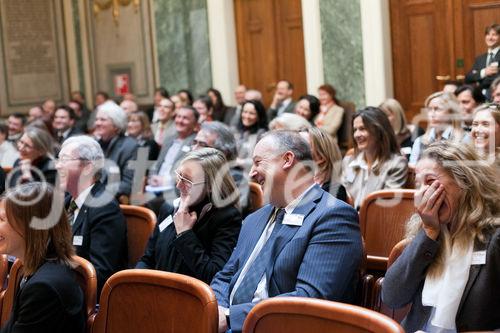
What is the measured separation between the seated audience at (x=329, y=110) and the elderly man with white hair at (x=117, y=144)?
2.37m

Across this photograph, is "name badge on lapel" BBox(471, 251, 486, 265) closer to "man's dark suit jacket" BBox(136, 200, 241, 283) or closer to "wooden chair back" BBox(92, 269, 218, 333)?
"wooden chair back" BBox(92, 269, 218, 333)

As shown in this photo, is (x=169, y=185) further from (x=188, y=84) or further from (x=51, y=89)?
(x=51, y=89)

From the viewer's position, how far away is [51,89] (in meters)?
11.5

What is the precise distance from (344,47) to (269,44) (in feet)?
5.48

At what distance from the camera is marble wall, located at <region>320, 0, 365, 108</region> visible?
8.18m

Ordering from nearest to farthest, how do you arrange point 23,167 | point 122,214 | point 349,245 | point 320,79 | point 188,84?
point 349,245, point 122,214, point 23,167, point 320,79, point 188,84

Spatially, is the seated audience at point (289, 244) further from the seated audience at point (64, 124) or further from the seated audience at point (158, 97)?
the seated audience at point (158, 97)

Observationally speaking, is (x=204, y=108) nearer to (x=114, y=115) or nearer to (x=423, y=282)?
(x=114, y=115)

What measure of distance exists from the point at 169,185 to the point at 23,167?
1096 millimetres

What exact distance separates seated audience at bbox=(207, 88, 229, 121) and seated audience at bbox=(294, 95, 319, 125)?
4.93 feet

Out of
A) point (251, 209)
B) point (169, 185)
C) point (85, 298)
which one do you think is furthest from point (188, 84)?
point (85, 298)

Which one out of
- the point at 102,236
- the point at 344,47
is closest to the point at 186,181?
the point at 102,236

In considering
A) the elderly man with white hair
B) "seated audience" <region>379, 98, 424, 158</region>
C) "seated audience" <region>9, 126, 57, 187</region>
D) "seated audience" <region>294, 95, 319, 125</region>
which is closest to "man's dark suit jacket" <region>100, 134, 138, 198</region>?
the elderly man with white hair

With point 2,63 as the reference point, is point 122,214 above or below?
below
